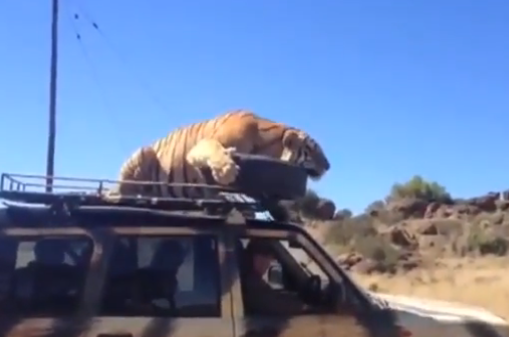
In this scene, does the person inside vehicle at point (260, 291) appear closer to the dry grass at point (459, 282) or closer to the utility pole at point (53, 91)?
the dry grass at point (459, 282)

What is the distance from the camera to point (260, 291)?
6.30m

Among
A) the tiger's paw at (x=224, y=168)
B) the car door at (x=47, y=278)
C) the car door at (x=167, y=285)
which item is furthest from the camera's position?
the tiger's paw at (x=224, y=168)

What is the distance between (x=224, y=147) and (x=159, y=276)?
239 cm

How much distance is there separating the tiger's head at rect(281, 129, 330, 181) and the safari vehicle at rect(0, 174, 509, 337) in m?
2.16

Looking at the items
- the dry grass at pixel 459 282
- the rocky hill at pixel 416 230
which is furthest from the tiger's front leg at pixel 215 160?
the rocky hill at pixel 416 230

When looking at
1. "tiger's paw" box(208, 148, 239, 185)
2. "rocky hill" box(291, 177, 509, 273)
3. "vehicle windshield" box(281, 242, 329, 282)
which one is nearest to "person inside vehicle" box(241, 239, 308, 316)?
"vehicle windshield" box(281, 242, 329, 282)

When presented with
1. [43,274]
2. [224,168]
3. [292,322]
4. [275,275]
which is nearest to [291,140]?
[224,168]

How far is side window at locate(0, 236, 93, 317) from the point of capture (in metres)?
5.96

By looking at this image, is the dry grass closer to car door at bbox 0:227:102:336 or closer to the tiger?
the tiger

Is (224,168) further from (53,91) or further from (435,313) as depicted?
(53,91)

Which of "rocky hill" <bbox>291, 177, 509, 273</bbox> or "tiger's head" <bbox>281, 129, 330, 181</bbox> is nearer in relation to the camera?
"tiger's head" <bbox>281, 129, 330, 181</bbox>

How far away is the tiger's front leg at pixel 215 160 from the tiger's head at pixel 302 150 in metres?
0.60

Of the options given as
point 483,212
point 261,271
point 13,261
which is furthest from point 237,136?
point 483,212

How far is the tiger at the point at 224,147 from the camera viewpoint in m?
8.53
